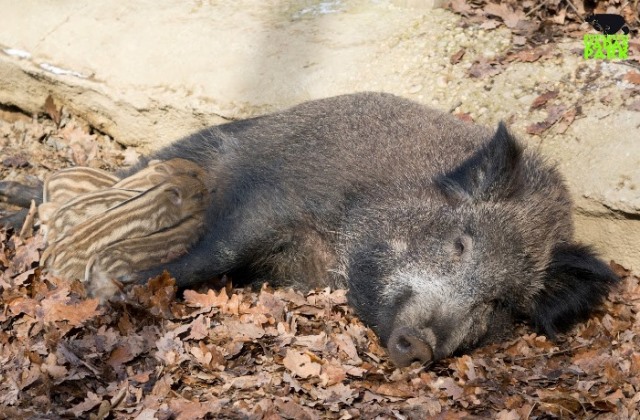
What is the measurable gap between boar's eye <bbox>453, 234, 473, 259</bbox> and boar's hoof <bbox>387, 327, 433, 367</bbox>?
569mm

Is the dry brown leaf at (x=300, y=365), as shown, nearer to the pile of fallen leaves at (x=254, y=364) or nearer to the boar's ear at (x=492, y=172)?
the pile of fallen leaves at (x=254, y=364)

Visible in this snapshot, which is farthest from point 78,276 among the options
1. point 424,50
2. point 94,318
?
point 424,50

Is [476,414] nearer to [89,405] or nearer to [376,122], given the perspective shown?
[89,405]

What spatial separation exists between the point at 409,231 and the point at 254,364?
48.2 inches

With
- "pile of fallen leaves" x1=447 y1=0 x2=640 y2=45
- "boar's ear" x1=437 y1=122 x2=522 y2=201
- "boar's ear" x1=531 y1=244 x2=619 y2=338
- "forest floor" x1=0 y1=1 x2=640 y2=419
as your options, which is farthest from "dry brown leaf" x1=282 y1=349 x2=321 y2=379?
"pile of fallen leaves" x1=447 y1=0 x2=640 y2=45

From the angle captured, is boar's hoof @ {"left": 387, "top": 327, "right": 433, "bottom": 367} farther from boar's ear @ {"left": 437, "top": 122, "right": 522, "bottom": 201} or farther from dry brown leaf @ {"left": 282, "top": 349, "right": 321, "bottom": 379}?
boar's ear @ {"left": 437, "top": 122, "right": 522, "bottom": 201}

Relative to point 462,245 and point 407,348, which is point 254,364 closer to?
point 407,348

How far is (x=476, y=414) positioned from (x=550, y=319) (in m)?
1.13

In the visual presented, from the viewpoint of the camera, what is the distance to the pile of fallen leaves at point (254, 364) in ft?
13.4

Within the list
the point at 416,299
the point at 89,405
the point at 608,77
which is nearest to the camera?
the point at 89,405

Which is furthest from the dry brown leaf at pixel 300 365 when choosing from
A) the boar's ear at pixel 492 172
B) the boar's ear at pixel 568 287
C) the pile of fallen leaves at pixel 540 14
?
the pile of fallen leaves at pixel 540 14

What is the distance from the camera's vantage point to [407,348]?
446cm

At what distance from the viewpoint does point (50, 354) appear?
4.32 m

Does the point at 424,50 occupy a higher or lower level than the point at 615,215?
higher
